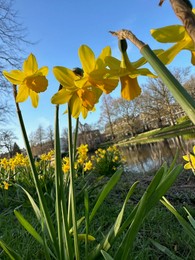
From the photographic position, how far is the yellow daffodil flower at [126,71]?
0.42m

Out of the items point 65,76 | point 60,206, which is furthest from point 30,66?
point 60,206

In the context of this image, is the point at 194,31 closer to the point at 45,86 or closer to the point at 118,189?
the point at 45,86

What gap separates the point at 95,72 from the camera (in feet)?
1.60

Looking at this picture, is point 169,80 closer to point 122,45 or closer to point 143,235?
point 122,45

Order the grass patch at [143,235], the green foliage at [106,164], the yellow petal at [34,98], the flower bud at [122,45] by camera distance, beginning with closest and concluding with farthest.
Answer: the flower bud at [122,45], the yellow petal at [34,98], the grass patch at [143,235], the green foliage at [106,164]

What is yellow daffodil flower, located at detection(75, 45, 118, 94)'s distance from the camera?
0.48 metres

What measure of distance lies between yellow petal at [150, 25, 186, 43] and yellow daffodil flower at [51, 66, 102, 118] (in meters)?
0.27

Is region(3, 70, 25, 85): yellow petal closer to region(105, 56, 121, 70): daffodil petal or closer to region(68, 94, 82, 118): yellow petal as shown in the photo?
region(68, 94, 82, 118): yellow petal

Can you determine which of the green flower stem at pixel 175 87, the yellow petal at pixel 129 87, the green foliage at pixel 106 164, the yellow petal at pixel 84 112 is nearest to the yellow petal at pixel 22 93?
the yellow petal at pixel 84 112

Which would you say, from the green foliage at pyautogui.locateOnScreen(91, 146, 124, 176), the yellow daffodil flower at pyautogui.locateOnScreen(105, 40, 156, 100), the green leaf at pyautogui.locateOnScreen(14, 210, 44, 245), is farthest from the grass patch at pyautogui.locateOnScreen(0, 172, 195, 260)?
the green foliage at pyautogui.locateOnScreen(91, 146, 124, 176)

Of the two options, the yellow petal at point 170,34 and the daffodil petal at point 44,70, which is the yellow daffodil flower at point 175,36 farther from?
the daffodil petal at point 44,70

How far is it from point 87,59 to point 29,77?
244 millimetres

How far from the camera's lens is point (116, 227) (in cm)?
103

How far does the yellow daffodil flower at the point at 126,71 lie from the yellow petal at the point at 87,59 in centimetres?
14
